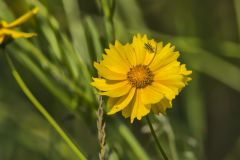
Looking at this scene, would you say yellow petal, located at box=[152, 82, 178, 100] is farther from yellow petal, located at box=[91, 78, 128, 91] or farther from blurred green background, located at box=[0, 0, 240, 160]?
blurred green background, located at box=[0, 0, 240, 160]

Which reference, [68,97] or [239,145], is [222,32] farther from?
[68,97]

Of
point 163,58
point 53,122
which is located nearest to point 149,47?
point 163,58

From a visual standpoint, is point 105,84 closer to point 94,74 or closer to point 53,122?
point 53,122

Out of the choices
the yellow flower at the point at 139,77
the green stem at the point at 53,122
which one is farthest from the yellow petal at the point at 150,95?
the green stem at the point at 53,122

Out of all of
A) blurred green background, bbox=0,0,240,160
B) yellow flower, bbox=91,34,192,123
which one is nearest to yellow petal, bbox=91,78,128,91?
yellow flower, bbox=91,34,192,123

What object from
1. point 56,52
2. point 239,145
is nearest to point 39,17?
point 56,52
